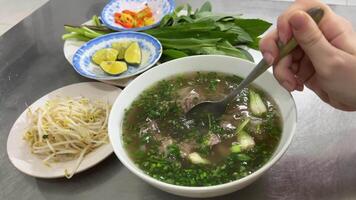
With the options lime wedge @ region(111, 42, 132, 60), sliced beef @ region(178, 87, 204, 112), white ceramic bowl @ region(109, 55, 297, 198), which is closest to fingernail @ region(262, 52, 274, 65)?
white ceramic bowl @ region(109, 55, 297, 198)

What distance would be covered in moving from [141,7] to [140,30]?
0.90 ft

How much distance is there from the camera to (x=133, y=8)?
1945 millimetres

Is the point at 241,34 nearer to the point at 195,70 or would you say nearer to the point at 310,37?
the point at 195,70

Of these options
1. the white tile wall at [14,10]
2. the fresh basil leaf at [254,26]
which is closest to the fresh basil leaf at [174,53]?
the fresh basil leaf at [254,26]

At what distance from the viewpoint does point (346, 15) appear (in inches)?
67.3

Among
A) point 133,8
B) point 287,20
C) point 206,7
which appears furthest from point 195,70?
point 133,8

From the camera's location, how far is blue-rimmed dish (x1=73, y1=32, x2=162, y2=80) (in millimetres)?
1491

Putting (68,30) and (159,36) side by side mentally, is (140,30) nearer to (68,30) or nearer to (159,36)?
(159,36)

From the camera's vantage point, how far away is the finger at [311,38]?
90 cm

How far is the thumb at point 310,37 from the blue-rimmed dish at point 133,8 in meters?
0.92

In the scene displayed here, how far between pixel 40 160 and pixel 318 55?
0.86 m

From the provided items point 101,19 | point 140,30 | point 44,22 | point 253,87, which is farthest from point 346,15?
point 44,22

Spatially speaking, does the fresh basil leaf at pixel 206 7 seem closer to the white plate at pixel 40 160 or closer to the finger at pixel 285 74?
the white plate at pixel 40 160

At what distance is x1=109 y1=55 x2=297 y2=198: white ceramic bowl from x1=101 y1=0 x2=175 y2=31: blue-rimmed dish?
57cm
